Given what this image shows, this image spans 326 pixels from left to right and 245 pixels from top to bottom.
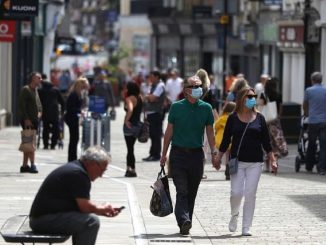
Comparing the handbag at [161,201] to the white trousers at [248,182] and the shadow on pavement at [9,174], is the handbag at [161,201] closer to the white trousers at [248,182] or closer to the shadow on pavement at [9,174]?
the white trousers at [248,182]

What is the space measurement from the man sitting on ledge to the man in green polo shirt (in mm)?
3864

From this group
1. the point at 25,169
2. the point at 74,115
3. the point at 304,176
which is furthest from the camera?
the point at 74,115

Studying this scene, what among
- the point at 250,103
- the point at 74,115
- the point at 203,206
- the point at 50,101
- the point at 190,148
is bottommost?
the point at 203,206

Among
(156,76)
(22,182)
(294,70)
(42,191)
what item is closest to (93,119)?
(156,76)

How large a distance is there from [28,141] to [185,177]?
8.27 m

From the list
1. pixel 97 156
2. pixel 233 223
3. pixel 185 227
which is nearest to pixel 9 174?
pixel 233 223

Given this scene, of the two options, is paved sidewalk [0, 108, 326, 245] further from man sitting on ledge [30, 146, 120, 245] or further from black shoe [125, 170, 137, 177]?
man sitting on ledge [30, 146, 120, 245]

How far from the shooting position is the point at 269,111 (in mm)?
26703

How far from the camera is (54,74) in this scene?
55750mm

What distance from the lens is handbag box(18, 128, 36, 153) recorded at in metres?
23.9

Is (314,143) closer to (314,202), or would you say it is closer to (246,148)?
(314,202)

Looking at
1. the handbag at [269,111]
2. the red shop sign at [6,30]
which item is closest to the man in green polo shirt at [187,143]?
the handbag at [269,111]

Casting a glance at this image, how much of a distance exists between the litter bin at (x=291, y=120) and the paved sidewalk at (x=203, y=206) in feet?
20.0

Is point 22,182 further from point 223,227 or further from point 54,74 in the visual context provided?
point 54,74
